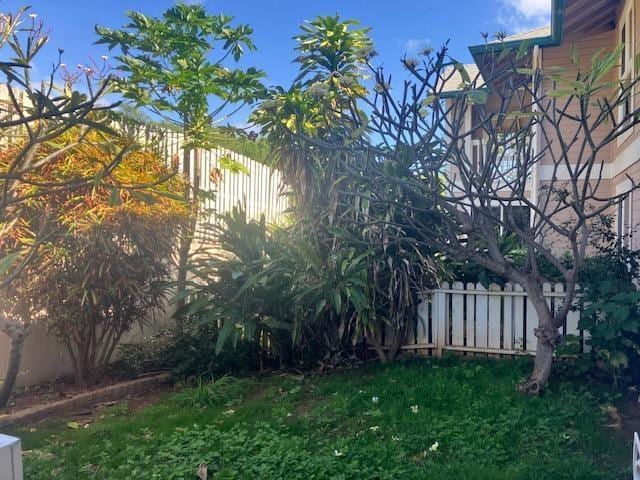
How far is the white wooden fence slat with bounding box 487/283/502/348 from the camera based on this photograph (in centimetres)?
650

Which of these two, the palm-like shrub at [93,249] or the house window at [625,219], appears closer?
the palm-like shrub at [93,249]

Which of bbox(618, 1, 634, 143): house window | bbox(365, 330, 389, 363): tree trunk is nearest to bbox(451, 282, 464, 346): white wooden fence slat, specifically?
bbox(365, 330, 389, 363): tree trunk

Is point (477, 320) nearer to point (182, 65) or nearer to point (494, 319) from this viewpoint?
point (494, 319)

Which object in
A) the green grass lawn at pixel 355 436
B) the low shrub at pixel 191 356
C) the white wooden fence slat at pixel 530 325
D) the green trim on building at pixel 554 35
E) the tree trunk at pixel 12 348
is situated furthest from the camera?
the green trim on building at pixel 554 35

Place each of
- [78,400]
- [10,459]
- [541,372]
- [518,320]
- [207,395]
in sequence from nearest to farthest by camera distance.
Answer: [10,459], [541,372], [207,395], [78,400], [518,320]

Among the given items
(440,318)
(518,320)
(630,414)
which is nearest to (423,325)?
(440,318)

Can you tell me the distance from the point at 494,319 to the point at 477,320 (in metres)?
0.19

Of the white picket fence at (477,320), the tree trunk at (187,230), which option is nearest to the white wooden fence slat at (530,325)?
the white picket fence at (477,320)

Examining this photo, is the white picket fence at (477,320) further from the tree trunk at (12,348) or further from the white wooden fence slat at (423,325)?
the tree trunk at (12,348)

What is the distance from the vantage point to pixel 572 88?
12.8ft

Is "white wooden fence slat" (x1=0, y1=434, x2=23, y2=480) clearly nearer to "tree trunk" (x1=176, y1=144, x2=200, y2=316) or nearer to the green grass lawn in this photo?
the green grass lawn

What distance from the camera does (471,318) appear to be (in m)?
6.63

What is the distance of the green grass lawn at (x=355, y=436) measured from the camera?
3658 millimetres

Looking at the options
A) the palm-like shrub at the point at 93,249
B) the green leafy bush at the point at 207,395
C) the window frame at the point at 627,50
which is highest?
the window frame at the point at 627,50
